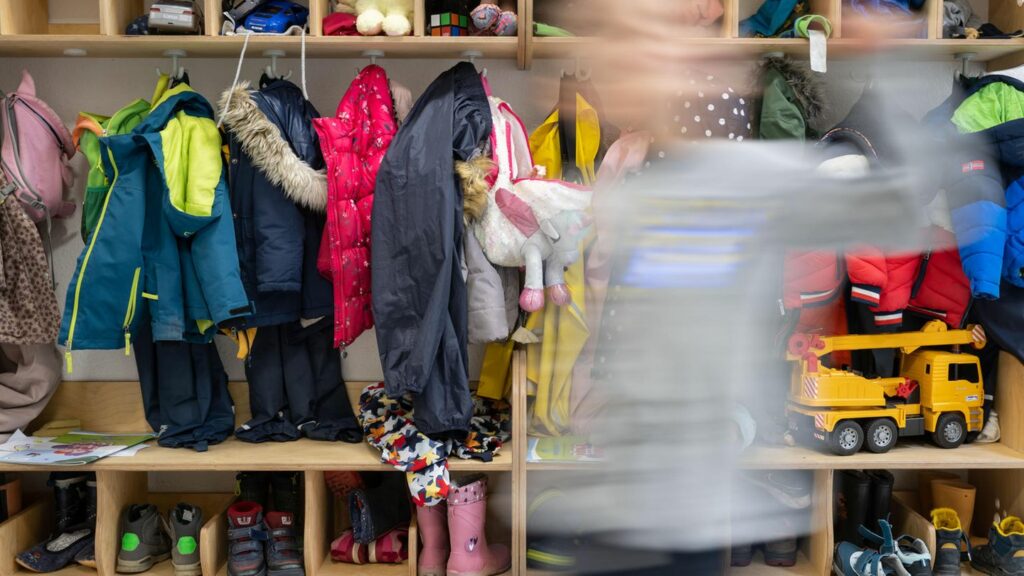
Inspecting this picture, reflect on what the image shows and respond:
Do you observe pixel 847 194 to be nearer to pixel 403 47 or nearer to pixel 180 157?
pixel 403 47

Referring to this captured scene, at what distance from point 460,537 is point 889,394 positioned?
1.21 metres

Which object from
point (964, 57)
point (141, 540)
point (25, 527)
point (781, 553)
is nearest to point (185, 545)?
point (141, 540)

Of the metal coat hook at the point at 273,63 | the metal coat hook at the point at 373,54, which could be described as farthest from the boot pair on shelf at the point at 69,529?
the metal coat hook at the point at 373,54

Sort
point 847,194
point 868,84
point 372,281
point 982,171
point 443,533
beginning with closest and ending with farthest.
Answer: point 847,194
point 868,84
point 982,171
point 372,281
point 443,533

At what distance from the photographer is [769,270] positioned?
2.60 ft

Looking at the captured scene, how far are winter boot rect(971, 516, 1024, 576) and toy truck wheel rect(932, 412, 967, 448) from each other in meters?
0.25

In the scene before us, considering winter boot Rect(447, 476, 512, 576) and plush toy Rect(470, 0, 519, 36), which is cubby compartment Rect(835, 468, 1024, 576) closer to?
winter boot Rect(447, 476, 512, 576)

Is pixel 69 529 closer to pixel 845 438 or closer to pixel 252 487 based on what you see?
pixel 252 487

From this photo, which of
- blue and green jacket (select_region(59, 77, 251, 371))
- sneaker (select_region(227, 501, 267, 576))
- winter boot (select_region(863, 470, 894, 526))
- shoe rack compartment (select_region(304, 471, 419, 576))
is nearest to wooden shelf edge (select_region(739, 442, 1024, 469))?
winter boot (select_region(863, 470, 894, 526))

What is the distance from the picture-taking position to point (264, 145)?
77.9 inches

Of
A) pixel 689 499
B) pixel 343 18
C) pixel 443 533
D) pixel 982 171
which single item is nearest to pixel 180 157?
pixel 343 18

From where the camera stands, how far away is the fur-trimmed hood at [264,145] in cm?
197

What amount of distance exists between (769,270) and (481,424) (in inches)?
57.6

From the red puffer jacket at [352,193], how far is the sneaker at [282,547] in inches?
20.2
